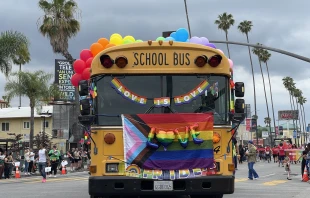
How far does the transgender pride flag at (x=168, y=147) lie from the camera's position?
9.17m

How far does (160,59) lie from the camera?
382 inches

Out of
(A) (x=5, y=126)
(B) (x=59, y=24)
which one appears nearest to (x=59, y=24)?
(B) (x=59, y=24)

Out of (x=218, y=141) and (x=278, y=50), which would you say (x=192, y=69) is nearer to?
(x=218, y=141)

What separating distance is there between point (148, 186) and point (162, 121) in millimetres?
1210

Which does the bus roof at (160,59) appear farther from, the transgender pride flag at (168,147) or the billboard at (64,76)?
the billboard at (64,76)

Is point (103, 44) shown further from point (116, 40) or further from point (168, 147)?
point (168, 147)

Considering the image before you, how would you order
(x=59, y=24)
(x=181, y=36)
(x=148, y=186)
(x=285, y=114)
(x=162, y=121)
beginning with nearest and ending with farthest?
(x=162, y=121) < (x=148, y=186) < (x=181, y=36) < (x=59, y=24) < (x=285, y=114)

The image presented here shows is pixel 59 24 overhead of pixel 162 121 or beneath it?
overhead

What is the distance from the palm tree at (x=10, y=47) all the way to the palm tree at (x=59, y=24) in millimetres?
7654

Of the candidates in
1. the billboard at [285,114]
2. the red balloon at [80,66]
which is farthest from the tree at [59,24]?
the billboard at [285,114]

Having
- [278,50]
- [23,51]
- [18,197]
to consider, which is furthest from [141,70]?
[23,51]

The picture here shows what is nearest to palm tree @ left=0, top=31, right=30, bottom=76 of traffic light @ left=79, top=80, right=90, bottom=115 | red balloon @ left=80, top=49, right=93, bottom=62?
red balloon @ left=80, top=49, right=93, bottom=62

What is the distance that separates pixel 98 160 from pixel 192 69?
94.4 inches

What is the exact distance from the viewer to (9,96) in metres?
42.8
